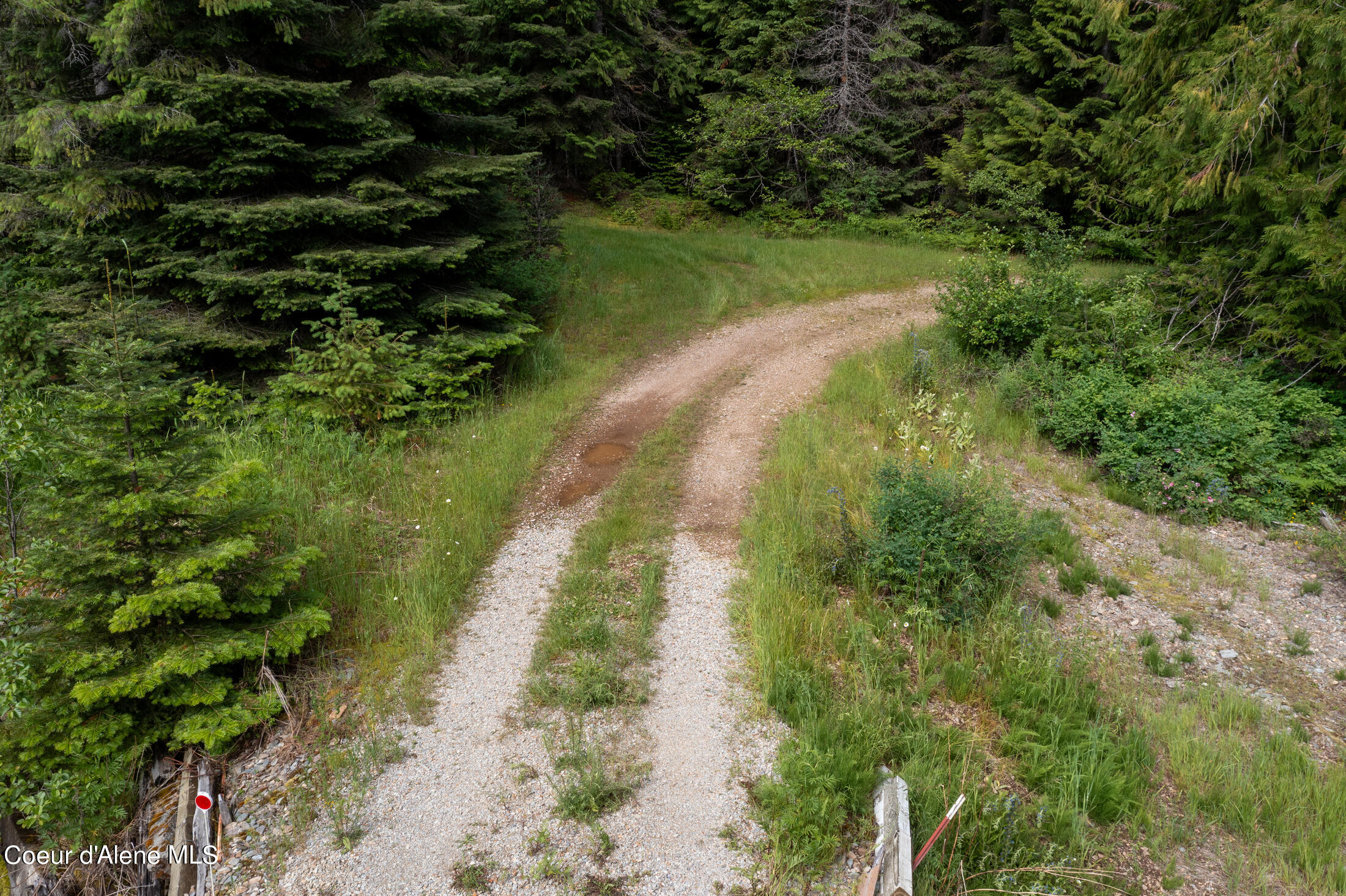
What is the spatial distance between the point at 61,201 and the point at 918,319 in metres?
14.0

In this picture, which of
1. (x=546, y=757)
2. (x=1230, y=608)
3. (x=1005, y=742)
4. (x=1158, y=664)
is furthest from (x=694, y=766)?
(x=1230, y=608)

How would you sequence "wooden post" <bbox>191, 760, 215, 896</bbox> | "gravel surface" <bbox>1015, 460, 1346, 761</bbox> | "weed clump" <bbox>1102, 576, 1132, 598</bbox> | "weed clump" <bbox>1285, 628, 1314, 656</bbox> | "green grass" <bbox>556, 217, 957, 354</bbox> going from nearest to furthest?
"wooden post" <bbox>191, 760, 215, 896</bbox> < "gravel surface" <bbox>1015, 460, 1346, 761</bbox> < "weed clump" <bbox>1285, 628, 1314, 656</bbox> < "weed clump" <bbox>1102, 576, 1132, 598</bbox> < "green grass" <bbox>556, 217, 957, 354</bbox>

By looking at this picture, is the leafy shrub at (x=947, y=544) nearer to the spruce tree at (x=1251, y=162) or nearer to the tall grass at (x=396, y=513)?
the tall grass at (x=396, y=513)

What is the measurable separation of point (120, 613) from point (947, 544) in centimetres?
644

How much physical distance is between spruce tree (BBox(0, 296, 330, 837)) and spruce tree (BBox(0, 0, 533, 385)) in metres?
4.25

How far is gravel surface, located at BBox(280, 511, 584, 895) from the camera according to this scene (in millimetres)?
4250

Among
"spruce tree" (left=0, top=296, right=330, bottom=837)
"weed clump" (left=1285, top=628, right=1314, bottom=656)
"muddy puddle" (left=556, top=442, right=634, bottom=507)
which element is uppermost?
"spruce tree" (left=0, top=296, right=330, bottom=837)

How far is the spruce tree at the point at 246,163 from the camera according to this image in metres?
8.49

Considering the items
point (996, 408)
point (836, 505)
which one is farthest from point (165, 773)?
point (996, 408)

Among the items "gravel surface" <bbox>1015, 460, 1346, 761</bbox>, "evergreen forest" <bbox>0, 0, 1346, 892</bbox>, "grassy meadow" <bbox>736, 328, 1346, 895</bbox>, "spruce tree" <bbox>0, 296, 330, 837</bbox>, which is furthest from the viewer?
"gravel surface" <bbox>1015, 460, 1346, 761</bbox>

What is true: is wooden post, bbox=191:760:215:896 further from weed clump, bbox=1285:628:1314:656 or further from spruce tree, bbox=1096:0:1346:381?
spruce tree, bbox=1096:0:1346:381

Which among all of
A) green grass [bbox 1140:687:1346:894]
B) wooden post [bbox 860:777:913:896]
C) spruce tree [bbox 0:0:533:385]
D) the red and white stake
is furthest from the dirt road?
spruce tree [bbox 0:0:533:385]

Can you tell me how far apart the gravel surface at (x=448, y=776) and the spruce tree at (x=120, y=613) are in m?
1.14

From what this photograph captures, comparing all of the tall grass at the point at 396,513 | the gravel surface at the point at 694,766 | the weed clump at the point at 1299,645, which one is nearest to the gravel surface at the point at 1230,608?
the weed clump at the point at 1299,645
